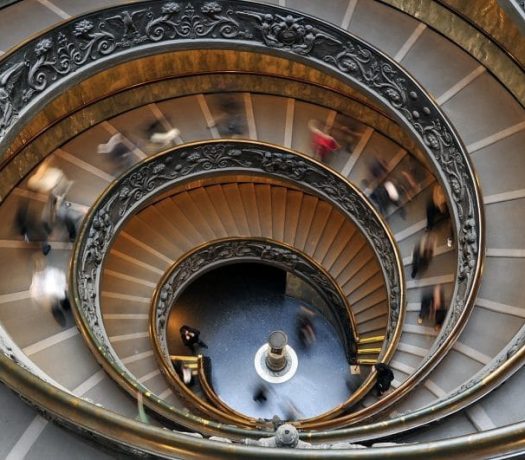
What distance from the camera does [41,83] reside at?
8.53m

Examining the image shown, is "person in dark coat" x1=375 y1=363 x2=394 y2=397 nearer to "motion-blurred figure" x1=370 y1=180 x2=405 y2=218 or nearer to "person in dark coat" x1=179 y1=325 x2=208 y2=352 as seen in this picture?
"motion-blurred figure" x1=370 y1=180 x2=405 y2=218

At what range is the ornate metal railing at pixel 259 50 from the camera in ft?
26.3

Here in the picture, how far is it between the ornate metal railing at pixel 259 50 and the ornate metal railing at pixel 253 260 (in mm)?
4271

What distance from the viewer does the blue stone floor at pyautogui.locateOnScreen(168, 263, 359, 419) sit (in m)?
12.5

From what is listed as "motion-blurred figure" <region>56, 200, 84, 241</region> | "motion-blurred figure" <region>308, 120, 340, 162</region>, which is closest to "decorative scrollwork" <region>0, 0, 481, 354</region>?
"motion-blurred figure" <region>56, 200, 84, 241</region>

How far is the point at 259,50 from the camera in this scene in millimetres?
9977

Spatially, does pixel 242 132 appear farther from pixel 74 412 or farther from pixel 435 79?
pixel 74 412

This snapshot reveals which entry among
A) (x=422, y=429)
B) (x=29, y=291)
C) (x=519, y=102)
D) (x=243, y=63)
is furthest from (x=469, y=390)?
(x=243, y=63)

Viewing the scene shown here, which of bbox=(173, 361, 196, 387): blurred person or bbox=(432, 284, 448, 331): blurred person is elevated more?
bbox=(432, 284, 448, 331): blurred person

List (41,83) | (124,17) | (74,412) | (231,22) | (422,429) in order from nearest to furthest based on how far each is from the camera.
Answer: (74,412), (422,429), (41,83), (124,17), (231,22)

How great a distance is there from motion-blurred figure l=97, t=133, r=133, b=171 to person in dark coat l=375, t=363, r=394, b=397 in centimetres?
593

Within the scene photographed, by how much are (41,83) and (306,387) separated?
839 cm

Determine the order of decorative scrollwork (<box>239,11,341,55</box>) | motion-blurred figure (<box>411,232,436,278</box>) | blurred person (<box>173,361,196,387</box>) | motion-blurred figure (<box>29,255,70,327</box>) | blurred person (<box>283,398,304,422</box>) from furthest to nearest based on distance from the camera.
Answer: blurred person (<box>283,398,304,422</box>), blurred person (<box>173,361,196,387</box>), motion-blurred figure (<box>411,232,436,278</box>), decorative scrollwork (<box>239,11,341,55</box>), motion-blurred figure (<box>29,255,70,327</box>)

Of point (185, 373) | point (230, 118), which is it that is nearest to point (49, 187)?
point (230, 118)
